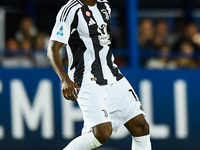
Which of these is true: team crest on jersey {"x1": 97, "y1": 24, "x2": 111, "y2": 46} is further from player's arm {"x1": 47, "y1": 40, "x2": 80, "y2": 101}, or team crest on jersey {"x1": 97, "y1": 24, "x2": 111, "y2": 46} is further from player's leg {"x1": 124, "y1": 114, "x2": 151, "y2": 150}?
player's leg {"x1": 124, "y1": 114, "x2": 151, "y2": 150}

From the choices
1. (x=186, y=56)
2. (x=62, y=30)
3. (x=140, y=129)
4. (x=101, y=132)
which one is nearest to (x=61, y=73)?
(x=62, y=30)

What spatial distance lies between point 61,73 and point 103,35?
22.4 inches

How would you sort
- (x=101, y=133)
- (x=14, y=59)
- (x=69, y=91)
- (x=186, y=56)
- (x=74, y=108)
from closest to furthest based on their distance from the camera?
(x=69, y=91)
(x=101, y=133)
(x=74, y=108)
(x=14, y=59)
(x=186, y=56)

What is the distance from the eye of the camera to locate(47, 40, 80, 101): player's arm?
394cm

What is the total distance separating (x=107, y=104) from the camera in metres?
4.37

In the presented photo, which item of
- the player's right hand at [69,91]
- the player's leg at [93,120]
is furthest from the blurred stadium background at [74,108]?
the player's right hand at [69,91]

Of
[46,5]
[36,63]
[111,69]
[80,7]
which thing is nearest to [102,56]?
[111,69]

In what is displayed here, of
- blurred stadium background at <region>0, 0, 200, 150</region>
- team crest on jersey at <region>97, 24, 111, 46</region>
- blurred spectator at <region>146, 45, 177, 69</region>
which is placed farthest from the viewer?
blurred spectator at <region>146, 45, 177, 69</region>

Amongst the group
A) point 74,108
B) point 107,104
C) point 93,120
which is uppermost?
point 107,104

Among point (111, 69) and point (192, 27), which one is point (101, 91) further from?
point (192, 27)

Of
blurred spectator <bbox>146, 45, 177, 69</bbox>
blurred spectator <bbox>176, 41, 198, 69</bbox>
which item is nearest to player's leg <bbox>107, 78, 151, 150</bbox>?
blurred spectator <bbox>146, 45, 177, 69</bbox>

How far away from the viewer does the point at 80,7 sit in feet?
14.1

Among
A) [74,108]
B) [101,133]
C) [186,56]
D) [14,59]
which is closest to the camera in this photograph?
[101,133]

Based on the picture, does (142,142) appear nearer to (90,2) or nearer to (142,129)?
(142,129)
